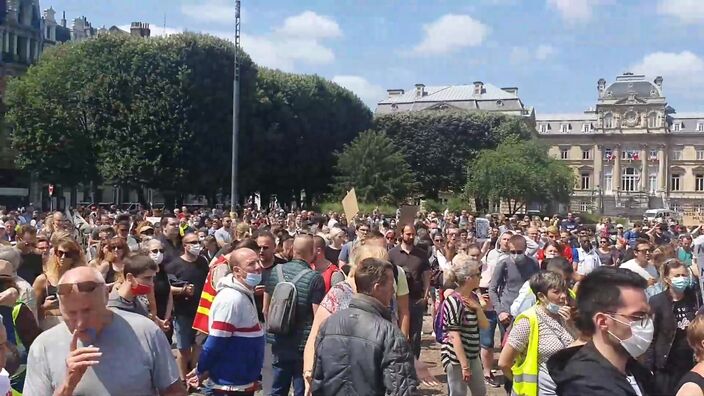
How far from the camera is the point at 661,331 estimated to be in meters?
5.85

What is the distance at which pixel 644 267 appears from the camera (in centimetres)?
1005

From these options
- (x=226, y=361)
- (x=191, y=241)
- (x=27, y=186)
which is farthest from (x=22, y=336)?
(x=27, y=186)

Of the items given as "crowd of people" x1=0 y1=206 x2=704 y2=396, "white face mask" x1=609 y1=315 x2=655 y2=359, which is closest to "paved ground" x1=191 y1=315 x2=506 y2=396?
A: "crowd of people" x1=0 y1=206 x2=704 y2=396

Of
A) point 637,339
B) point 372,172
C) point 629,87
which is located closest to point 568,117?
point 629,87

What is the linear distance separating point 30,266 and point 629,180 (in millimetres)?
100431

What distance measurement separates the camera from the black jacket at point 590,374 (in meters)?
3.15

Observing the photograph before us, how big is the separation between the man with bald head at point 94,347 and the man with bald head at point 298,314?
2.96 m

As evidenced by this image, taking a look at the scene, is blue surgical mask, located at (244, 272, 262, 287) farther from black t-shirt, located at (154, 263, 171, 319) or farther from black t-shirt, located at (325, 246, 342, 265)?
black t-shirt, located at (325, 246, 342, 265)

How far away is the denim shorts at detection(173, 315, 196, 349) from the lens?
8781mm

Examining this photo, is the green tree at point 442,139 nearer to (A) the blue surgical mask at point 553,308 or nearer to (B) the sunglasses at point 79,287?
(A) the blue surgical mask at point 553,308

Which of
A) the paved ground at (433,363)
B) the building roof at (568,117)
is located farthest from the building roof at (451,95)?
the paved ground at (433,363)

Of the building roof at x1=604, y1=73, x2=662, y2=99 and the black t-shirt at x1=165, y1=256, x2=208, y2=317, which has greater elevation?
the building roof at x1=604, y1=73, x2=662, y2=99

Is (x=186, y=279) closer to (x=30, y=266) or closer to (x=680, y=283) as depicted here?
(x=30, y=266)

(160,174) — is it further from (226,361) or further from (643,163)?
(643,163)
